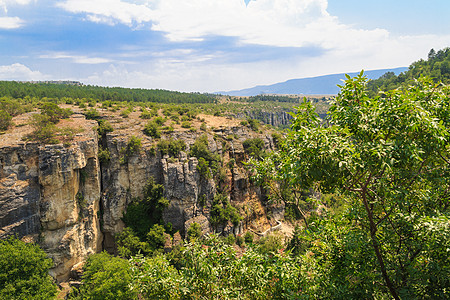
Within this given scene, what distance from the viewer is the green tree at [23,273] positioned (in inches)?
821

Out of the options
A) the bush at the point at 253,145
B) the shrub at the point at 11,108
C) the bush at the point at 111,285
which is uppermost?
the shrub at the point at 11,108

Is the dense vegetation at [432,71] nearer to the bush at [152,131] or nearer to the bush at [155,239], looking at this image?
the bush at [152,131]

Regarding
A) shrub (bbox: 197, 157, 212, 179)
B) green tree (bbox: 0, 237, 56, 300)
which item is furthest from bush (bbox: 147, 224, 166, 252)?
green tree (bbox: 0, 237, 56, 300)

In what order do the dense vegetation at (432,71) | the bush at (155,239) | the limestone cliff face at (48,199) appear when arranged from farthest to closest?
the dense vegetation at (432,71) < the bush at (155,239) < the limestone cliff face at (48,199)

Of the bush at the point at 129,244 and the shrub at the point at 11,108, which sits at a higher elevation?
the shrub at the point at 11,108

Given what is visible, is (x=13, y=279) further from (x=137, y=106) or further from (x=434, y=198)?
(x=137, y=106)

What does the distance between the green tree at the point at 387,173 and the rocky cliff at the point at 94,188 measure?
1179 inches

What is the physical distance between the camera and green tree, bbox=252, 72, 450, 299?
5.15 m

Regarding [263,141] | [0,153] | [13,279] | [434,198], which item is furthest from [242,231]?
[434,198]

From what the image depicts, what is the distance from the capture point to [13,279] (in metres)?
21.7

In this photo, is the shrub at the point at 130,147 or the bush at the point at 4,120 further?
the shrub at the point at 130,147

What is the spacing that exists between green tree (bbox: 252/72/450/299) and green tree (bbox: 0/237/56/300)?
2640 cm

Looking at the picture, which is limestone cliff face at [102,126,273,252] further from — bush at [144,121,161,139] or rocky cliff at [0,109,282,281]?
bush at [144,121,161,139]

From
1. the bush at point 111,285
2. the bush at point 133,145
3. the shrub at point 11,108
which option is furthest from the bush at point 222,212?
the shrub at point 11,108
